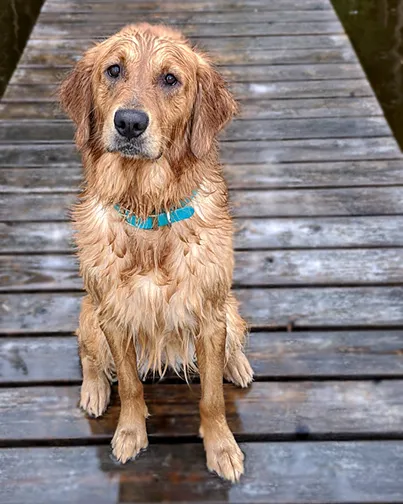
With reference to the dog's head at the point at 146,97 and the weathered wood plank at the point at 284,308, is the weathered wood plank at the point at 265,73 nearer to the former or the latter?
the weathered wood plank at the point at 284,308

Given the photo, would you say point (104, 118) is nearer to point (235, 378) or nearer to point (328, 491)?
point (235, 378)

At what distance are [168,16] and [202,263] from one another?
402 cm

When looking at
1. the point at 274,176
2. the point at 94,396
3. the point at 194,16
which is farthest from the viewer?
the point at 194,16

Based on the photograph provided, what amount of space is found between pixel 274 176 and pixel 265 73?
1374 millimetres

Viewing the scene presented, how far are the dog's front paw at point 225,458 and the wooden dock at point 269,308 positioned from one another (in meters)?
0.04

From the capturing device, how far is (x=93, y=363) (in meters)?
2.33

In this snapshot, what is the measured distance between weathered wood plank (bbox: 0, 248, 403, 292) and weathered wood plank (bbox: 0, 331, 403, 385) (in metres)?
0.32

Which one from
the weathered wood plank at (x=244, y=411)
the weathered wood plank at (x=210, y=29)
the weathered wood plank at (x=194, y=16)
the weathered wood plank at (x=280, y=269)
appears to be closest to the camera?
the weathered wood plank at (x=244, y=411)

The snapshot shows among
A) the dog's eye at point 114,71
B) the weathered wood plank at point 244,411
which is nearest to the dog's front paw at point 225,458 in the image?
the weathered wood plank at point 244,411

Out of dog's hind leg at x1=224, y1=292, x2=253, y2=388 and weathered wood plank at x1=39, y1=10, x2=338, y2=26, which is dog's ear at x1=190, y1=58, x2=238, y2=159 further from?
weathered wood plank at x1=39, y1=10, x2=338, y2=26

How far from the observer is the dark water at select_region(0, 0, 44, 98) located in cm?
671

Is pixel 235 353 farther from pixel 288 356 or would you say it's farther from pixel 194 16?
pixel 194 16

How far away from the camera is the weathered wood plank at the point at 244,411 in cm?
225

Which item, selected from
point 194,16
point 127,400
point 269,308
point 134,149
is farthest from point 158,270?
point 194,16
